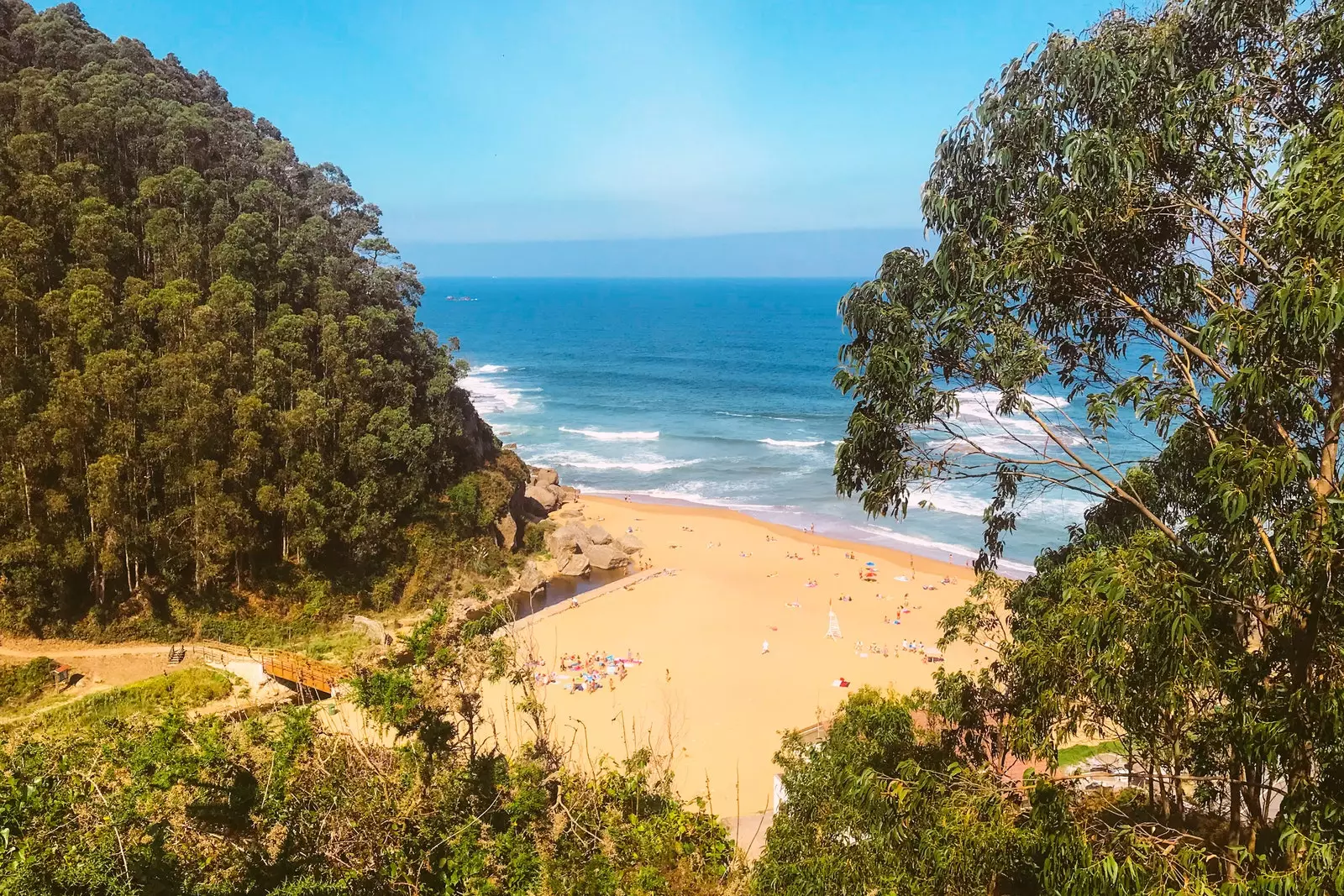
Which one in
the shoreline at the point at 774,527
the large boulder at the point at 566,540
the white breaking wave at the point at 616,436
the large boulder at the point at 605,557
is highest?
the white breaking wave at the point at 616,436

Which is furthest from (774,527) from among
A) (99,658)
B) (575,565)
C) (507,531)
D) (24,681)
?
(24,681)

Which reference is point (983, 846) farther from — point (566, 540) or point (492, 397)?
point (492, 397)

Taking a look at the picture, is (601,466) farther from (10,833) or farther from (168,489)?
(10,833)

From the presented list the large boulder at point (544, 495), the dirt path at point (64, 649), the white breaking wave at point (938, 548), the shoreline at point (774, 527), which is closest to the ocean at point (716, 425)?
the white breaking wave at point (938, 548)

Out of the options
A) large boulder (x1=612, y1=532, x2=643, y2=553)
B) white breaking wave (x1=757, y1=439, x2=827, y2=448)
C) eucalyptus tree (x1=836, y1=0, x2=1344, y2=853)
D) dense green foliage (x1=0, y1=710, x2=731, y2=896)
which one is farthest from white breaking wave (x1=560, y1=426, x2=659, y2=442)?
eucalyptus tree (x1=836, y1=0, x2=1344, y2=853)

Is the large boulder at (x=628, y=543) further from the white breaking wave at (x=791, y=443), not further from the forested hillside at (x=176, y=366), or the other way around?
the white breaking wave at (x=791, y=443)

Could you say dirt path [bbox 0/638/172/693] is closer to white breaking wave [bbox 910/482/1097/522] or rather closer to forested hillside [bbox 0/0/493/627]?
forested hillside [bbox 0/0/493/627]
